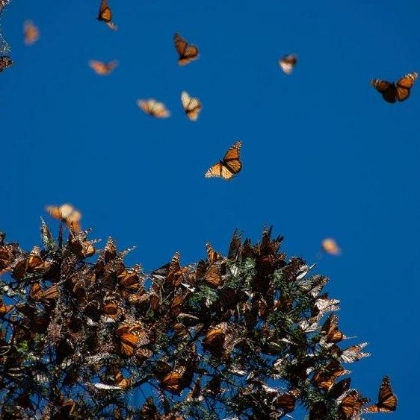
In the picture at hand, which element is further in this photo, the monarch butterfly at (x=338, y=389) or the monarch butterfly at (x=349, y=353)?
the monarch butterfly at (x=349, y=353)

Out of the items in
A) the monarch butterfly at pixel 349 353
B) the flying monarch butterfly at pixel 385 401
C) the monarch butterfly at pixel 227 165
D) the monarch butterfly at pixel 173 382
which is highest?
the monarch butterfly at pixel 227 165

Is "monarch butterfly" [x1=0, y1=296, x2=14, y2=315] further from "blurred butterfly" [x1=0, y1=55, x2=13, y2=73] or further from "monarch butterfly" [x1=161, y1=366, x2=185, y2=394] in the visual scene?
"blurred butterfly" [x1=0, y1=55, x2=13, y2=73]

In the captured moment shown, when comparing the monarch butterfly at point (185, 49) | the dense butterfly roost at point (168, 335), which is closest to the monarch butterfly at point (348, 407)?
the dense butterfly roost at point (168, 335)

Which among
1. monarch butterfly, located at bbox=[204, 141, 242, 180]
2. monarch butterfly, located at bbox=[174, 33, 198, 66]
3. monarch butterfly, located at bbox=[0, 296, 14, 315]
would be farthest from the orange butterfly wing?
monarch butterfly, located at bbox=[0, 296, 14, 315]

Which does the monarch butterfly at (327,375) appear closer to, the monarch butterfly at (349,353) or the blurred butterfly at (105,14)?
the monarch butterfly at (349,353)

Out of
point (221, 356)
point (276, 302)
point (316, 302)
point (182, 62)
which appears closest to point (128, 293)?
point (221, 356)

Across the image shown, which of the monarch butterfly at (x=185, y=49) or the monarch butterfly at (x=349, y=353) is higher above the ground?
the monarch butterfly at (x=185, y=49)

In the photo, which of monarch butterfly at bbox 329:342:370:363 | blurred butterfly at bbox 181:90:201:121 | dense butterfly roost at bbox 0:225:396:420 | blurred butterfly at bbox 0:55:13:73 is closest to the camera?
dense butterfly roost at bbox 0:225:396:420

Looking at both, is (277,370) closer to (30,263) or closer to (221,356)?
(221,356)
